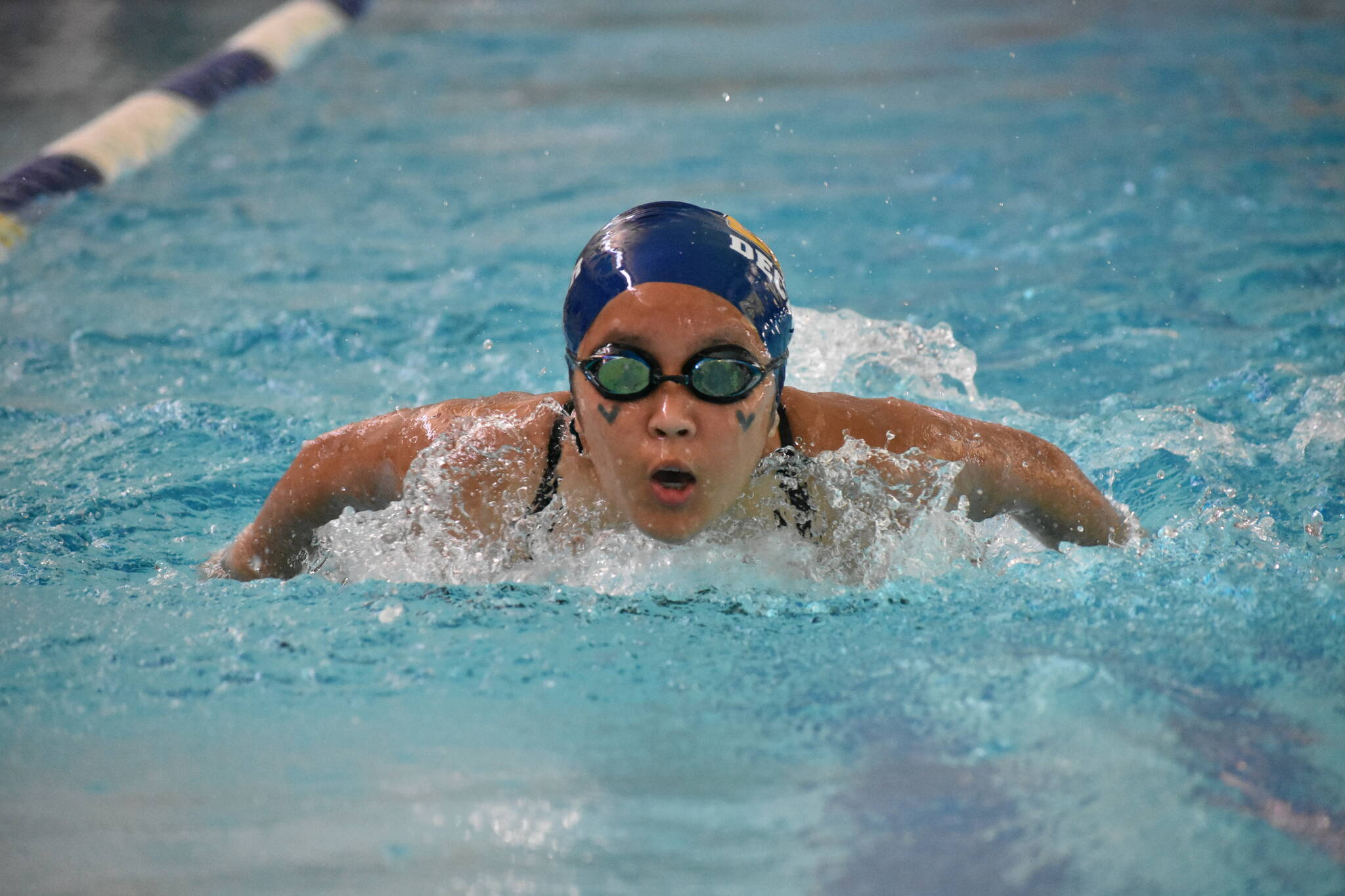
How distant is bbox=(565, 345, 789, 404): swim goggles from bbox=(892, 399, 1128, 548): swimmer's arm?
18.0 inches

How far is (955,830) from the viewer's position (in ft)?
Result: 5.58

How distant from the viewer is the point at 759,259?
2.26 m

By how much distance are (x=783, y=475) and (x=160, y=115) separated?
5692 mm

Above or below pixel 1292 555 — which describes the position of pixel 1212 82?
above

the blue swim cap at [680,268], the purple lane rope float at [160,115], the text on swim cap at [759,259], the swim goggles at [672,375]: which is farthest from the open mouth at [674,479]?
the purple lane rope float at [160,115]

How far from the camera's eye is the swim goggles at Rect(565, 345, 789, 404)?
6.87ft

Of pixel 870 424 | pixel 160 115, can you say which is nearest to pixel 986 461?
pixel 870 424

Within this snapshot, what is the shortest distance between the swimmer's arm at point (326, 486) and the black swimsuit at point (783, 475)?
0.24m

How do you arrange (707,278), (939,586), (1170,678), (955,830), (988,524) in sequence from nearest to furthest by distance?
(955,830) → (1170,678) → (707,278) → (939,586) → (988,524)

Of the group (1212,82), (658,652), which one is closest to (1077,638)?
(658,652)

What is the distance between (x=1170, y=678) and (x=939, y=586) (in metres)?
0.48

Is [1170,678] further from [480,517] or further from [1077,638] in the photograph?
[480,517]

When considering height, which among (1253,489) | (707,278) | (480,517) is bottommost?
(1253,489)

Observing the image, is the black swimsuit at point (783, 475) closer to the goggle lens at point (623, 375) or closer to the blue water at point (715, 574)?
the blue water at point (715, 574)
